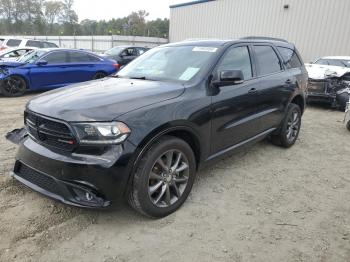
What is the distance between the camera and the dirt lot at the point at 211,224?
284 cm

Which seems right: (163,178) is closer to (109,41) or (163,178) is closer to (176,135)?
(176,135)

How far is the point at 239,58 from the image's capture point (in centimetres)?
427

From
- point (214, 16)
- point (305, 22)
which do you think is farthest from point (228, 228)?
point (214, 16)

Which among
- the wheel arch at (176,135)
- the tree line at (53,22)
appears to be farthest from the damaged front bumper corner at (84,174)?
the tree line at (53,22)

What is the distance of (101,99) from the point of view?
10.2ft

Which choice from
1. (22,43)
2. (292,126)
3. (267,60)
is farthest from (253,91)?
(22,43)

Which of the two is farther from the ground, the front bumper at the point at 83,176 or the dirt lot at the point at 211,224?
the front bumper at the point at 83,176

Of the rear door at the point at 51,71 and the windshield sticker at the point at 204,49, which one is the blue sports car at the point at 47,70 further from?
the windshield sticker at the point at 204,49

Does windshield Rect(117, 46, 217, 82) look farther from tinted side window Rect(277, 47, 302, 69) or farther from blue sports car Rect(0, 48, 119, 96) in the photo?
blue sports car Rect(0, 48, 119, 96)

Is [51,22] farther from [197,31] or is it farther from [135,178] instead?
[135,178]

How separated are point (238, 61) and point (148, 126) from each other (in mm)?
1886

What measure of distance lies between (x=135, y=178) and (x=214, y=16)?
74.1ft

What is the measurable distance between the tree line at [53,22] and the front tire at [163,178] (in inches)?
2349

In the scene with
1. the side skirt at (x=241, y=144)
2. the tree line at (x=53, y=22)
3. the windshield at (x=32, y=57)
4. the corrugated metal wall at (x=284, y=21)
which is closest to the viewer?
the side skirt at (x=241, y=144)
